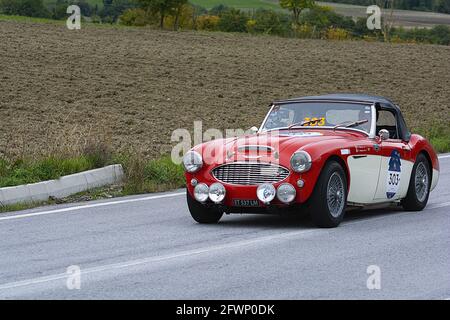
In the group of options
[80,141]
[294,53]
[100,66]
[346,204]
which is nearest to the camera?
[346,204]

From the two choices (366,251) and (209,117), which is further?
(209,117)

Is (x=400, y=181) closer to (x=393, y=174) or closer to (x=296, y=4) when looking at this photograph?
(x=393, y=174)

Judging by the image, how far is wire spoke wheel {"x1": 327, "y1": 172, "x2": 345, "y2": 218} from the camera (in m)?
11.3

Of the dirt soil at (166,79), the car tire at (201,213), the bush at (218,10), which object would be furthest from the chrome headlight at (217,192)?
the bush at (218,10)

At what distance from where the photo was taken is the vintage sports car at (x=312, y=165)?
11.1 metres

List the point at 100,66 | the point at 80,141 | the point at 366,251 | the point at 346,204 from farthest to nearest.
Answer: the point at 100,66, the point at 80,141, the point at 346,204, the point at 366,251

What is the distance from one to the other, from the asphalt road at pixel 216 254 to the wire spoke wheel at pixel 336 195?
204 millimetres

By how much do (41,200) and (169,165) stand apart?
3.21 metres

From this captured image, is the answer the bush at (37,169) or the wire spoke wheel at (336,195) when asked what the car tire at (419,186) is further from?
the bush at (37,169)

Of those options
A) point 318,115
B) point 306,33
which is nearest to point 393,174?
point 318,115

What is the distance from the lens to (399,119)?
44.6ft

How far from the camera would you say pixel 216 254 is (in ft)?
31.7
